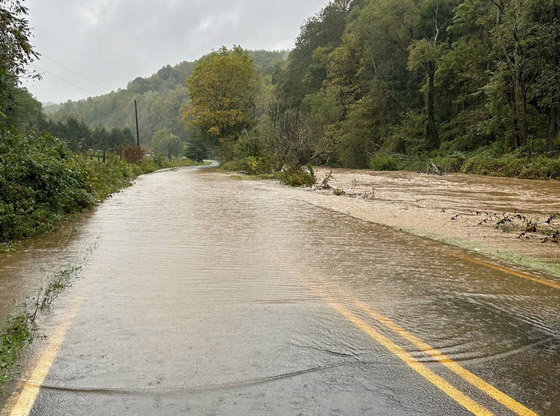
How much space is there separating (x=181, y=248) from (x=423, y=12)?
44055 mm

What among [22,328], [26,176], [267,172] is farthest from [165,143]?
[22,328]

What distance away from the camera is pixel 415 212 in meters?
11.1

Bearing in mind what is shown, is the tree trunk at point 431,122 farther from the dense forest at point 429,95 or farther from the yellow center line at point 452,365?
the yellow center line at point 452,365

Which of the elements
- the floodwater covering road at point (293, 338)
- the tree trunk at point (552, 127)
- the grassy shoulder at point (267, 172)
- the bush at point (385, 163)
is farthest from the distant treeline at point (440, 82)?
the floodwater covering road at point (293, 338)

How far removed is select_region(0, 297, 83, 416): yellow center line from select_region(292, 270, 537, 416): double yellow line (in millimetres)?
2303

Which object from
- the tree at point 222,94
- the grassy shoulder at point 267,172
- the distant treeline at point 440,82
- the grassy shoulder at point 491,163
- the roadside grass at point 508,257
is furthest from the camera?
the tree at point 222,94

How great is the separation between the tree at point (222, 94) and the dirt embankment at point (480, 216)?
118 feet

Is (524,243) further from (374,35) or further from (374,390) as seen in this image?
(374,35)

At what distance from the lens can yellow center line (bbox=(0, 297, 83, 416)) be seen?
2.35m

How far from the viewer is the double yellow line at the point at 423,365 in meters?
2.40

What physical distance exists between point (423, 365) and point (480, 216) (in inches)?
322

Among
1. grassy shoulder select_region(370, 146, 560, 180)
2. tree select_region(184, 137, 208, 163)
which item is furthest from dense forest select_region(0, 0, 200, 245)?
tree select_region(184, 137, 208, 163)

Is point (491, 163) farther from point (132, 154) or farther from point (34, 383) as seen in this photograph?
point (132, 154)

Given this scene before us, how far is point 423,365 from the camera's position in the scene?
2.87 m
